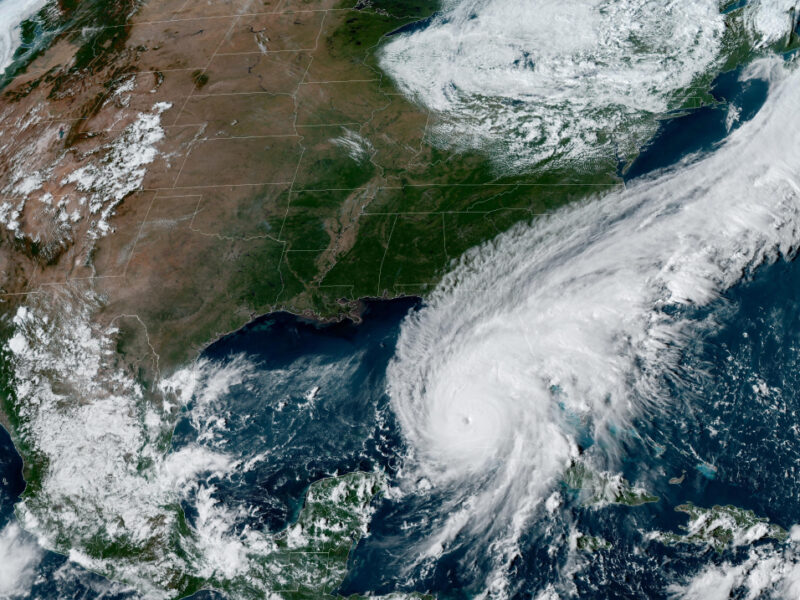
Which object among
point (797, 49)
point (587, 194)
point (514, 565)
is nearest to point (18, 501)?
point (514, 565)

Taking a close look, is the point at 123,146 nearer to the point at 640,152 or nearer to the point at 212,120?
the point at 212,120

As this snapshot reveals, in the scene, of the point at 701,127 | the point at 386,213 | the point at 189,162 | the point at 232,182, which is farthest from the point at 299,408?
the point at 701,127

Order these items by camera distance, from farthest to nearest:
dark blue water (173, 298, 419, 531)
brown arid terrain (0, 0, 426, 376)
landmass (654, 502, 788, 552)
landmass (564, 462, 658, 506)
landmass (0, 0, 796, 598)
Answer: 1. brown arid terrain (0, 0, 426, 376)
2. landmass (0, 0, 796, 598)
3. dark blue water (173, 298, 419, 531)
4. landmass (564, 462, 658, 506)
5. landmass (654, 502, 788, 552)

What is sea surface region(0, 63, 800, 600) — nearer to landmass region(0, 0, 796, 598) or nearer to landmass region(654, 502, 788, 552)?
landmass region(654, 502, 788, 552)

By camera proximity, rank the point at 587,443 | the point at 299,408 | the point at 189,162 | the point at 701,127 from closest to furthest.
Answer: the point at 587,443 → the point at 299,408 → the point at 701,127 → the point at 189,162

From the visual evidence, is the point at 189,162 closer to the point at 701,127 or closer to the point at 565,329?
the point at 565,329

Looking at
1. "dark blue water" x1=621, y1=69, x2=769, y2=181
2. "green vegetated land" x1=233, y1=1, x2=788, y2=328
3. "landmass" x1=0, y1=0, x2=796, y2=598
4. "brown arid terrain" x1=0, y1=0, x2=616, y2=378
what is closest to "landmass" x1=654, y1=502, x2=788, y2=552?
"landmass" x1=0, y1=0, x2=796, y2=598

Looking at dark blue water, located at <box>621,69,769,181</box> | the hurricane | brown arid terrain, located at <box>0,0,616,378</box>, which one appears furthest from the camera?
dark blue water, located at <box>621,69,769,181</box>

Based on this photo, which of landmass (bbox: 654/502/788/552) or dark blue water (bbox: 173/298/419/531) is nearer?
landmass (bbox: 654/502/788/552)
